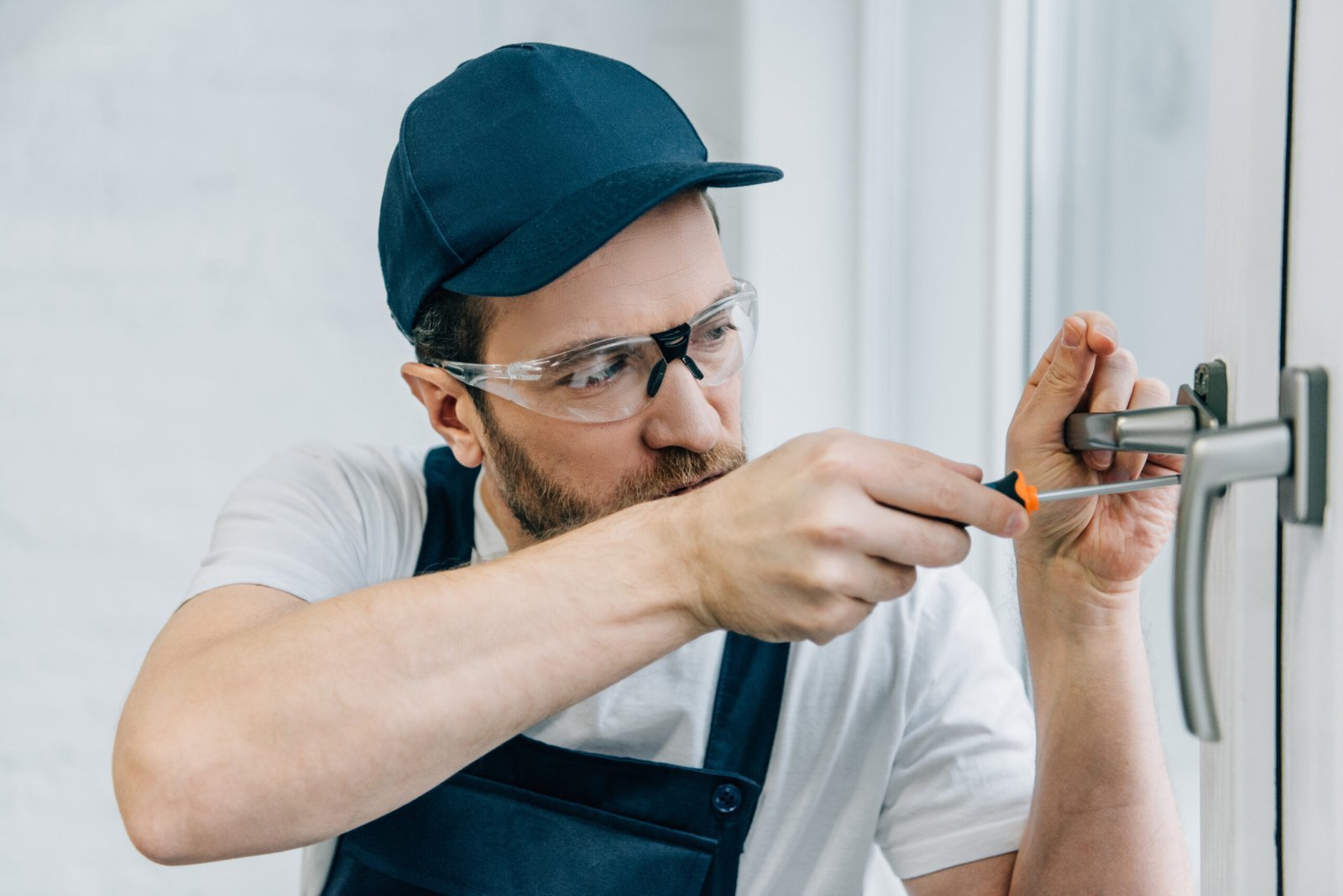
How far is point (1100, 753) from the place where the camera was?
920 millimetres

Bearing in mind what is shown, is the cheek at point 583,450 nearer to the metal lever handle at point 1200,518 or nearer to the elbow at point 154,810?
the elbow at point 154,810

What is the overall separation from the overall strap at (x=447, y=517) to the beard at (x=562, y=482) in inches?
4.1

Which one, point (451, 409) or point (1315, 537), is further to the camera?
point (451, 409)

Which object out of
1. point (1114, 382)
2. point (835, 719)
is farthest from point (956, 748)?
point (1114, 382)

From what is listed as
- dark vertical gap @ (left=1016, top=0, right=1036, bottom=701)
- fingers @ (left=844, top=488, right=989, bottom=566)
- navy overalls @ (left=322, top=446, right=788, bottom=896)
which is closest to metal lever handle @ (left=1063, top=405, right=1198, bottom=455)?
fingers @ (left=844, top=488, right=989, bottom=566)

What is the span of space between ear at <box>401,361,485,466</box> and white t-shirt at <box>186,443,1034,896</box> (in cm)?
15

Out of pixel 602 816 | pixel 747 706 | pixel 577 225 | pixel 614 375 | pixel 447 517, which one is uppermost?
pixel 577 225

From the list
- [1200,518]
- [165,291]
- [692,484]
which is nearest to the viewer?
[1200,518]

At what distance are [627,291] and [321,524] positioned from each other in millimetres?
450

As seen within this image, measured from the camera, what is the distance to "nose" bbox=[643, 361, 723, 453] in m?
1.04

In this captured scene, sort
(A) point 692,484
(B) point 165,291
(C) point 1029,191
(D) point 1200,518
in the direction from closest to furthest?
1. (D) point 1200,518
2. (A) point 692,484
3. (C) point 1029,191
4. (B) point 165,291

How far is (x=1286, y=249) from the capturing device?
56 centimetres

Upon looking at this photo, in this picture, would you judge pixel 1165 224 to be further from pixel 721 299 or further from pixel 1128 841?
pixel 1128 841

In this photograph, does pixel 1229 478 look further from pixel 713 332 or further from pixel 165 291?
pixel 165 291
